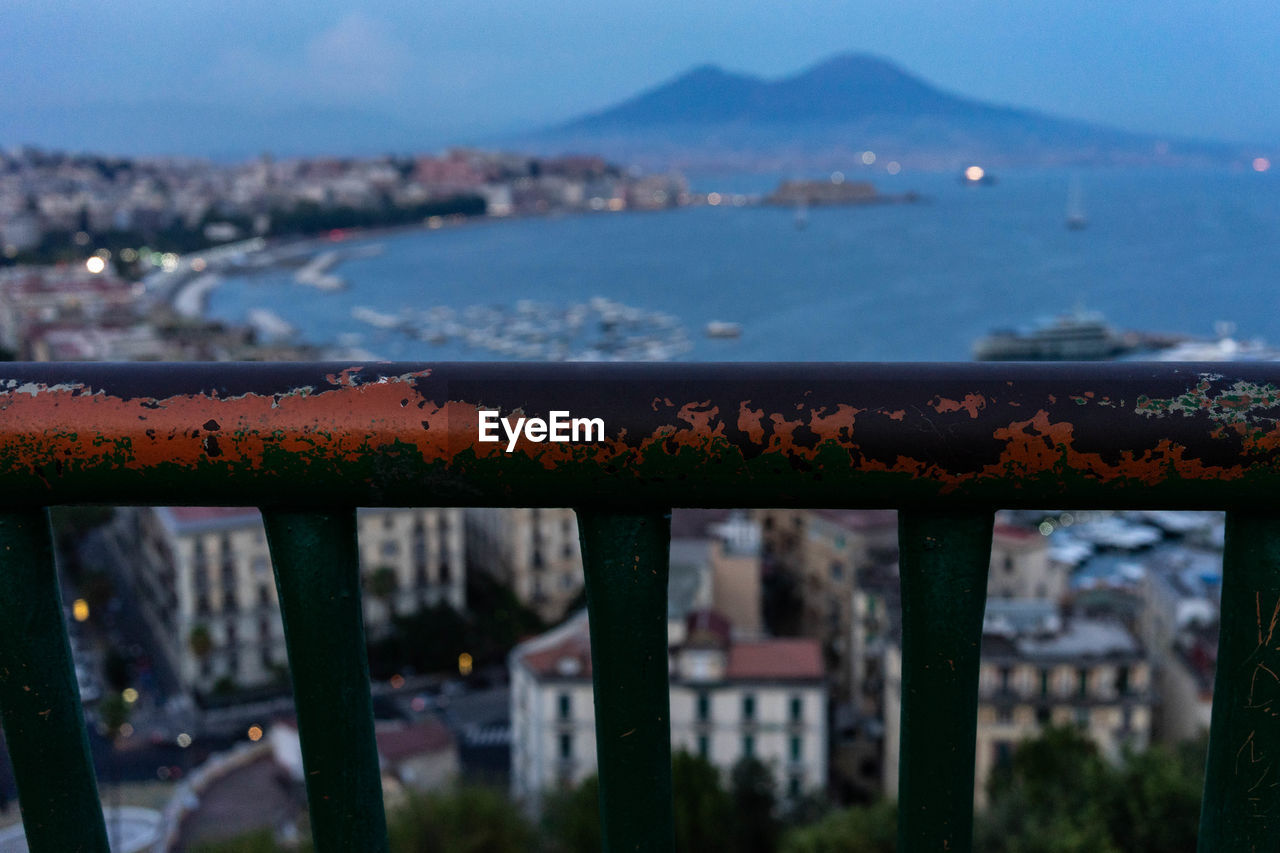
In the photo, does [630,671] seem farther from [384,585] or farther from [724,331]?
[724,331]

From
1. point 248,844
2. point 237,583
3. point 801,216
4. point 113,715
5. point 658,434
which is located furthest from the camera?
point 801,216

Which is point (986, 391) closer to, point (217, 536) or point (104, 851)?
point (104, 851)

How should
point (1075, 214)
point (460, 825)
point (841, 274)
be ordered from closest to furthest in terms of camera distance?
point (460, 825), point (841, 274), point (1075, 214)

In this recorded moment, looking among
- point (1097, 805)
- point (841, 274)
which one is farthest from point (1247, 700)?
point (841, 274)

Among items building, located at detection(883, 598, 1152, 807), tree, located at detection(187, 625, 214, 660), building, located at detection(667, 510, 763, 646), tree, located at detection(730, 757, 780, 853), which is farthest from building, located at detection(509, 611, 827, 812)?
tree, located at detection(187, 625, 214, 660)

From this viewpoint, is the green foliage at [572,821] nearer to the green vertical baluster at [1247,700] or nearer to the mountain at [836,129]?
the green vertical baluster at [1247,700]

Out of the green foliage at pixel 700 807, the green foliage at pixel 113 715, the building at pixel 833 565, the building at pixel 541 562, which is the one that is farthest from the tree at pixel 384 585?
the green foliage at pixel 700 807

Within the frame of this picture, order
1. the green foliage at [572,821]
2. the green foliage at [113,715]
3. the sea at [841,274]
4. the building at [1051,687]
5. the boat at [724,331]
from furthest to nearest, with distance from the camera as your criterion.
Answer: the sea at [841,274]
the boat at [724,331]
the green foliage at [113,715]
the building at [1051,687]
the green foliage at [572,821]

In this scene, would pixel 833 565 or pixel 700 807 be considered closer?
pixel 700 807
